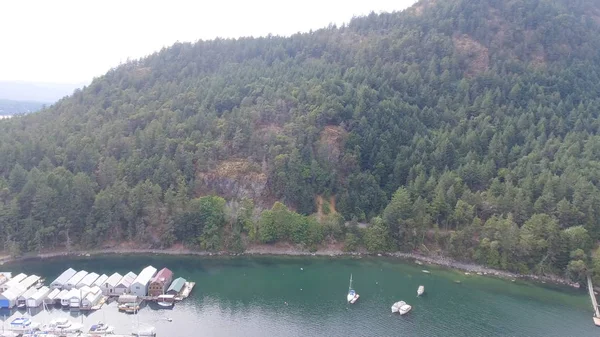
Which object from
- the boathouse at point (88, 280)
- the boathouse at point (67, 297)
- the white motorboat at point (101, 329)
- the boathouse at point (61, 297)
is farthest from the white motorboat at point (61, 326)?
the boathouse at point (88, 280)

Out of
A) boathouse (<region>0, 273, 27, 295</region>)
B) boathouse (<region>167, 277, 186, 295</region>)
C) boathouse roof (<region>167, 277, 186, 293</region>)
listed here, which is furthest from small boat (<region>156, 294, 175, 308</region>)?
boathouse (<region>0, 273, 27, 295</region>)

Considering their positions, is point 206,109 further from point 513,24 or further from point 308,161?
point 513,24

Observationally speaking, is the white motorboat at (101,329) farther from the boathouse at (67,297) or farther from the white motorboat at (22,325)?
the boathouse at (67,297)

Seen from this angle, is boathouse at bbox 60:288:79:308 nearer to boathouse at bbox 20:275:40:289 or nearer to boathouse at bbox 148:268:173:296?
boathouse at bbox 20:275:40:289

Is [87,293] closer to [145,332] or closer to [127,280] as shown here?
[127,280]

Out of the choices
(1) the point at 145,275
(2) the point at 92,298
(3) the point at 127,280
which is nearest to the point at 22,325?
(2) the point at 92,298

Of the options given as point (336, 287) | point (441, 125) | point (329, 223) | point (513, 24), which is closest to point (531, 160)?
point (441, 125)

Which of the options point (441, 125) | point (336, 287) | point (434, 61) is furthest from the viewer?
point (434, 61)
